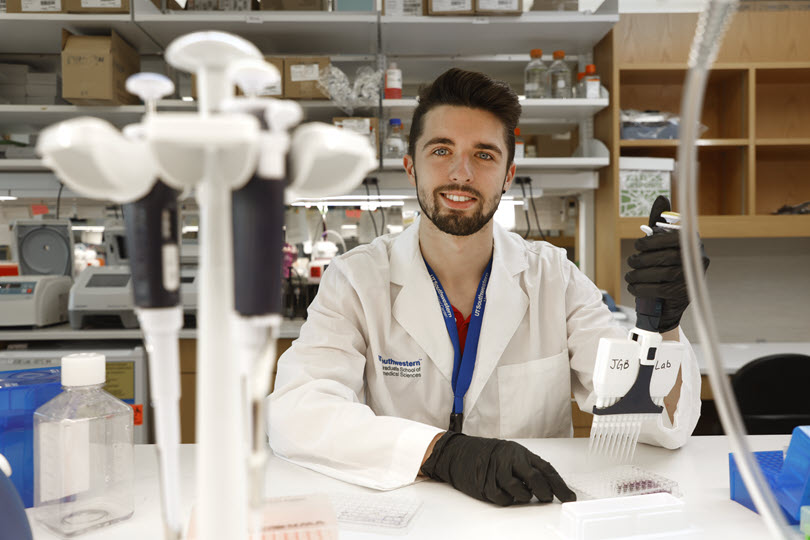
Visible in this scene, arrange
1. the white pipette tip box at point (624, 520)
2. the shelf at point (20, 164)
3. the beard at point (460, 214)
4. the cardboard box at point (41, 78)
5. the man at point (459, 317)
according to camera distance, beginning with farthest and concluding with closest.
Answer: the cardboard box at point (41, 78) < the shelf at point (20, 164) < the beard at point (460, 214) < the man at point (459, 317) < the white pipette tip box at point (624, 520)

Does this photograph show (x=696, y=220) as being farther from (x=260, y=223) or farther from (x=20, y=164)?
(x=20, y=164)

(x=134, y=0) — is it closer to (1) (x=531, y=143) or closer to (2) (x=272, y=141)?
(1) (x=531, y=143)

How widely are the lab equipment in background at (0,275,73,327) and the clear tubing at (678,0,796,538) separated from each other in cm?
295

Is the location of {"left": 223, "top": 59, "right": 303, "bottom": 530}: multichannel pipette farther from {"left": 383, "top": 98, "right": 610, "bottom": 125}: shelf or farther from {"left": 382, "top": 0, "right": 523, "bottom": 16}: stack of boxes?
{"left": 382, "top": 0, "right": 523, "bottom": 16}: stack of boxes

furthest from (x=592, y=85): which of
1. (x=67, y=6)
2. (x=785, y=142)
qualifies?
(x=67, y=6)

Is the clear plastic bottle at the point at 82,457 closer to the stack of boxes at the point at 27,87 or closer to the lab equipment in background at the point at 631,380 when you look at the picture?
the lab equipment in background at the point at 631,380

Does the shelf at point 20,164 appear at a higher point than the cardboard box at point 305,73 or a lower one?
lower

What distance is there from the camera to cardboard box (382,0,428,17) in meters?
2.82

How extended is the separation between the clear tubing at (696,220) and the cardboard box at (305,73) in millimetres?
2527

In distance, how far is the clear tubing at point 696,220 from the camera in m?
0.38

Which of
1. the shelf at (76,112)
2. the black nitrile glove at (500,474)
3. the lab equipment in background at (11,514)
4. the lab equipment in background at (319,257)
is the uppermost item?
the shelf at (76,112)

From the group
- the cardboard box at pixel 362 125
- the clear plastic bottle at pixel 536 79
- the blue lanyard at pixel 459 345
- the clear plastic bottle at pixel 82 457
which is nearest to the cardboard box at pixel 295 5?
the cardboard box at pixel 362 125

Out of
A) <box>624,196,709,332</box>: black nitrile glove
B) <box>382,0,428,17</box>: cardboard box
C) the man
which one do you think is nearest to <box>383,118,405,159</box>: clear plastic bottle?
<box>382,0,428,17</box>: cardboard box

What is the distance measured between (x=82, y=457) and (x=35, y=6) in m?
2.76
